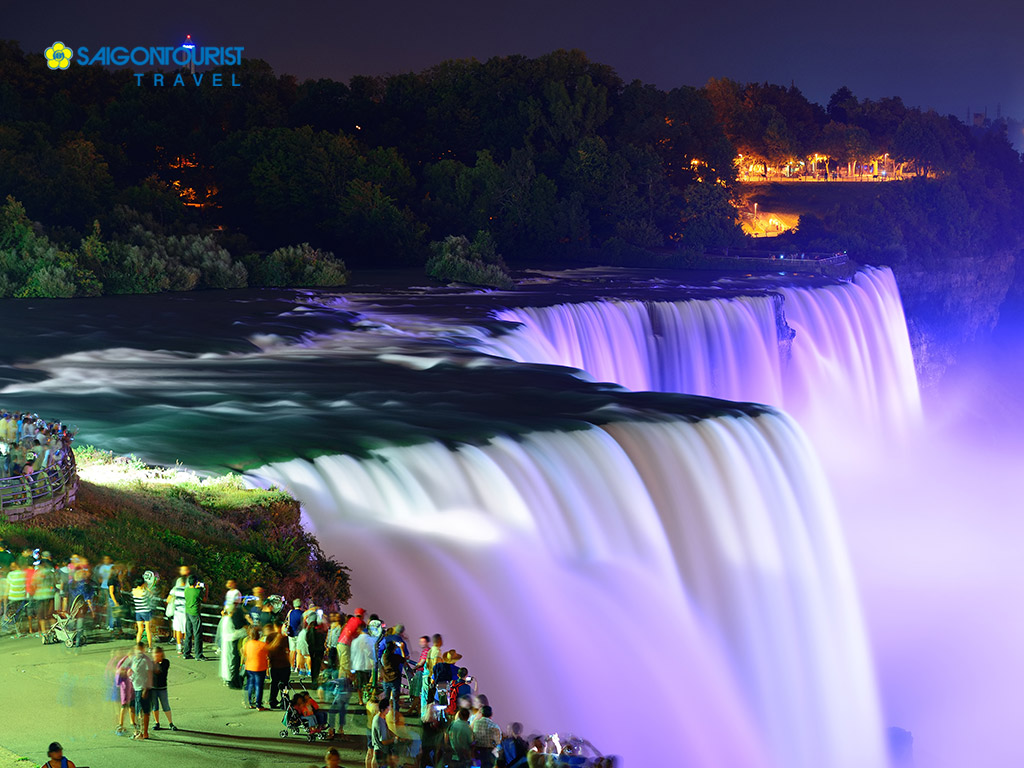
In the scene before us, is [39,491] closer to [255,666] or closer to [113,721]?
[113,721]

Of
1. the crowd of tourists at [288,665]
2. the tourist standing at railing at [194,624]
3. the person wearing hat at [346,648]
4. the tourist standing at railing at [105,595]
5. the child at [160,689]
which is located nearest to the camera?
the child at [160,689]

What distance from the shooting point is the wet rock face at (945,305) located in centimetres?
7481

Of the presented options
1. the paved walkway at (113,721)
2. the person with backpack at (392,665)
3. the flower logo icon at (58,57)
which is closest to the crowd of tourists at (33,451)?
the paved walkway at (113,721)

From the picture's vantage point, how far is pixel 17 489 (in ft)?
46.4

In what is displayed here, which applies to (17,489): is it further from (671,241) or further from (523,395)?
(671,241)

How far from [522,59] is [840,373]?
34867 millimetres

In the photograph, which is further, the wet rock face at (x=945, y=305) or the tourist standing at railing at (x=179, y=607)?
the wet rock face at (x=945, y=305)

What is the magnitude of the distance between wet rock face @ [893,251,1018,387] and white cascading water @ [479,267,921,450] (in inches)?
822

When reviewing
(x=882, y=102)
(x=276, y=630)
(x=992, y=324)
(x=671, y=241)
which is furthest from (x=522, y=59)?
(x=276, y=630)

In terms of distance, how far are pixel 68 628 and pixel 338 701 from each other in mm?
2694

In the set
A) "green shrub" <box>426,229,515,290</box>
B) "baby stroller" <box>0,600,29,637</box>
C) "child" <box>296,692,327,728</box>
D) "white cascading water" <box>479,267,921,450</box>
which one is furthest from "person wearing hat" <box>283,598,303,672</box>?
"green shrub" <box>426,229,515,290</box>

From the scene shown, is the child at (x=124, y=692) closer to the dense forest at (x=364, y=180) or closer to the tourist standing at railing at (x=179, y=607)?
the tourist standing at railing at (x=179, y=607)

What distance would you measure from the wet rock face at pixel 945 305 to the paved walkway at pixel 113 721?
66.5 meters

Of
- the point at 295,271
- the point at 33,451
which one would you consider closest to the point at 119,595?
the point at 33,451
